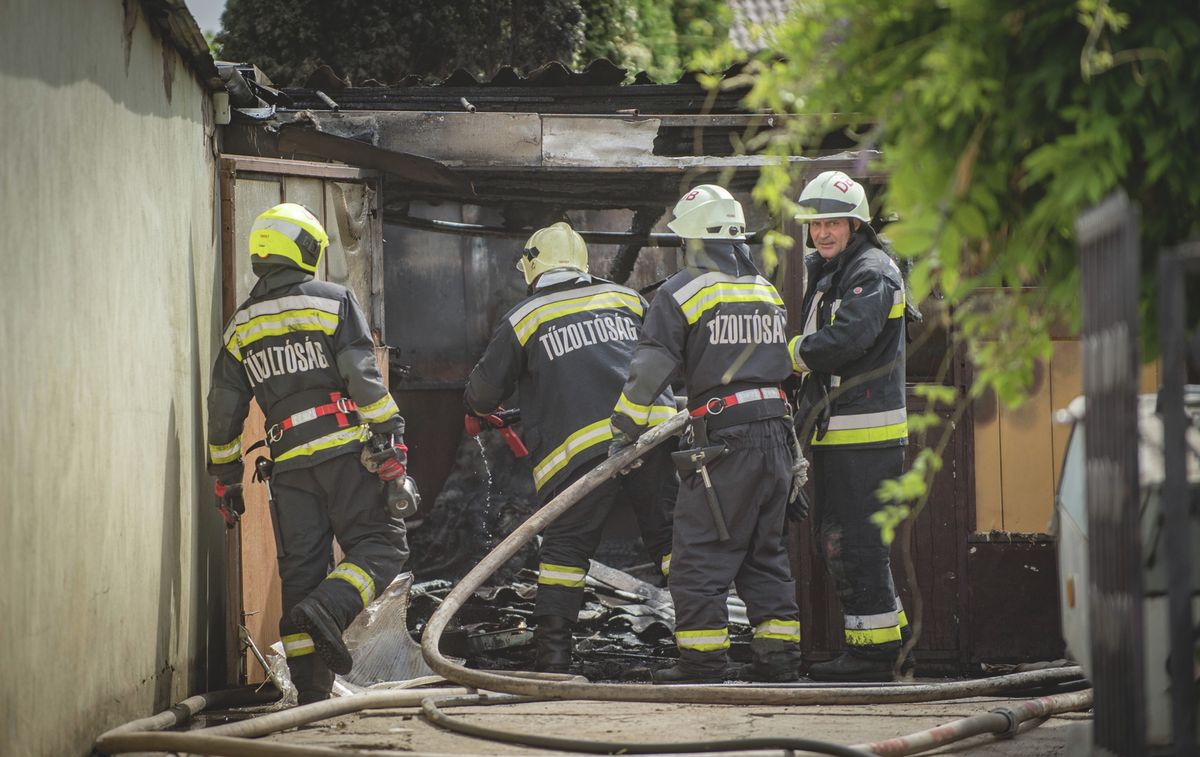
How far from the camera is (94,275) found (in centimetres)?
462

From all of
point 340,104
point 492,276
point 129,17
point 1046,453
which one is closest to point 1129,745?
point 129,17

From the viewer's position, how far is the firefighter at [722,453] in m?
6.09

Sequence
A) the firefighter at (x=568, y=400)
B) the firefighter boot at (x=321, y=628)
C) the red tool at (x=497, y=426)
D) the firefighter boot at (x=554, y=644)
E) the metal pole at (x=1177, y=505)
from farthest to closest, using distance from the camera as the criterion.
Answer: the red tool at (x=497, y=426), the firefighter at (x=568, y=400), the firefighter boot at (x=554, y=644), the firefighter boot at (x=321, y=628), the metal pole at (x=1177, y=505)

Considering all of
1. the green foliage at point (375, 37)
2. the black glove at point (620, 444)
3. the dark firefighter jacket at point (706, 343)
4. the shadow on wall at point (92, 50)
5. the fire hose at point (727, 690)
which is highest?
the green foliage at point (375, 37)

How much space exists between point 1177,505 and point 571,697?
2.84 m

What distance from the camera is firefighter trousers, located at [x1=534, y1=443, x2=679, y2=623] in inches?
259

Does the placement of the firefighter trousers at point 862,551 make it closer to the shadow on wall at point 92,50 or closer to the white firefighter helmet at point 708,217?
the white firefighter helmet at point 708,217

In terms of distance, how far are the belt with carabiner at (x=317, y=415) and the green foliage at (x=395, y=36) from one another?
10590mm

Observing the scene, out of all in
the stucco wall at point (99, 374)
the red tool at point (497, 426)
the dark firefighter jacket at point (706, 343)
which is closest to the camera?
the stucco wall at point (99, 374)

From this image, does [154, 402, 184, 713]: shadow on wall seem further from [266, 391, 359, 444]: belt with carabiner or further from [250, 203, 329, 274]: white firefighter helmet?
[250, 203, 329, 274]: white firefighter helmet

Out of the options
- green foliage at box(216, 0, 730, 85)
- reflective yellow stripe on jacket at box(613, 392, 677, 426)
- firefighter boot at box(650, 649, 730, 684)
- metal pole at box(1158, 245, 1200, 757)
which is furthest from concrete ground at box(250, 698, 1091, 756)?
green foliage at box(216, 0, 730, 85)

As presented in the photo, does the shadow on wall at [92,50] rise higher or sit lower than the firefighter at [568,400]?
higher

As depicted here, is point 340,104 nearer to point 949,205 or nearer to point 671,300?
point 671,300

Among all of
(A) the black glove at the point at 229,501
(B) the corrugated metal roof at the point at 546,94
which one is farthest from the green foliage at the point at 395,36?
(A) the black glove at the point at 229,501
